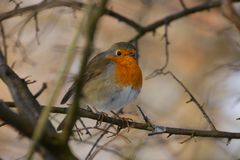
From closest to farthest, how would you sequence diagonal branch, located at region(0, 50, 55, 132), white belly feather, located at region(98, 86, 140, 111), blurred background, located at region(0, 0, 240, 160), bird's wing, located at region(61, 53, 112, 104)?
diagonal branch, located at region(0, 50, 55, 132) < white belly feather, located at region(98, 86, 140, 111) < bird's wing, located at region(61, 53, 112, 104) < blurred background, located at region(0, 0, 240, 160)

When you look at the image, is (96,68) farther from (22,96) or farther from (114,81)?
(22,96)

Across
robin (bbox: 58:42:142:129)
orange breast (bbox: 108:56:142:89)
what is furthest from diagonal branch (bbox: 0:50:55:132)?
orange breast (bbox: 108:56:142:89)

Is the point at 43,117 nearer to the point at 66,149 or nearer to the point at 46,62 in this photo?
the point at 66,149

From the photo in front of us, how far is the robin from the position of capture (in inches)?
155

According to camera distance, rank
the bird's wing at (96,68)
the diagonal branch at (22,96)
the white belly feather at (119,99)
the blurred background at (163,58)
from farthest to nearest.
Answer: the blurred background at (163,58) < the bird's wing at (96,68) < the white belly feather at (119,99) < the diagonal branch at (22,96)

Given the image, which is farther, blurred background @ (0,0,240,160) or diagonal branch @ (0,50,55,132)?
blurred background @ (0,0,240,160)

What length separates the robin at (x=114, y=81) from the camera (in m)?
3.94

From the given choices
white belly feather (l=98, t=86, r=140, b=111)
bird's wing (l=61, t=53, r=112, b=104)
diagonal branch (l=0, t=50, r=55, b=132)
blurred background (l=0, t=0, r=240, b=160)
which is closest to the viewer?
diagonal branch (l=0, t=50, r=55, b=132)

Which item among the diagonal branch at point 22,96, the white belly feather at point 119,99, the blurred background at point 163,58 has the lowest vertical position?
the blurred background at point 163,58

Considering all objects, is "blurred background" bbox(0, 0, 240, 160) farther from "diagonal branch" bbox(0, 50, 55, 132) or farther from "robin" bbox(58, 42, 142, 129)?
"diagonal branch" bbox(0, 50, 55, 132)

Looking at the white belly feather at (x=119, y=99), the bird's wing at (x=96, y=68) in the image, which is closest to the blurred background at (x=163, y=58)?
the bird's wing at (x=96, y=68)

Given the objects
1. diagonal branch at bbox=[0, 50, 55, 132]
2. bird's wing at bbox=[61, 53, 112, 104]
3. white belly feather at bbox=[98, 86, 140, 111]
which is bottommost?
white belly feather at bbox=[98, 86, 140, 111]

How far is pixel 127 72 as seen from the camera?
404 cm

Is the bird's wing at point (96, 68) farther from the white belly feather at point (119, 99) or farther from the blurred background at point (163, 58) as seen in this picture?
the blurred background at point (163, 58)
